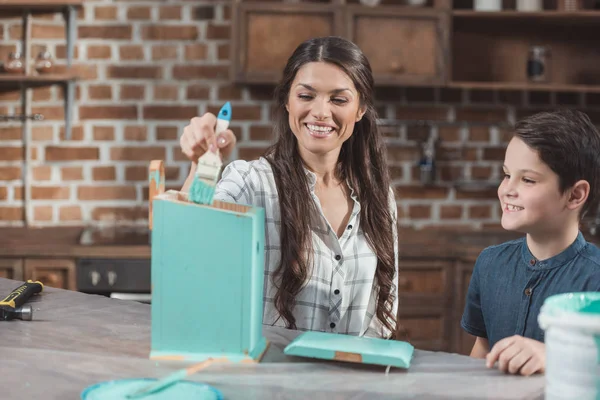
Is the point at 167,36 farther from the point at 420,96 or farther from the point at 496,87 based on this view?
the point at 496,87

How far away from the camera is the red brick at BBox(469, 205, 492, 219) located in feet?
12.0

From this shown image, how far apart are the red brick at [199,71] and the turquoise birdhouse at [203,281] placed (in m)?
2.37

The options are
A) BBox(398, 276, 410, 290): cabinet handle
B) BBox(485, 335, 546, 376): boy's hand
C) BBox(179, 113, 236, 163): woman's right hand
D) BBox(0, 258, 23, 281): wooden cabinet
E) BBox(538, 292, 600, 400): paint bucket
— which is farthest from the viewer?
BBox(398, 276, 410, 290): cabinet handle

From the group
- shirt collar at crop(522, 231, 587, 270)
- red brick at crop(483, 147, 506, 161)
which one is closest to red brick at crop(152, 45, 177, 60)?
red brick at crop(483, 147, 506, 161)

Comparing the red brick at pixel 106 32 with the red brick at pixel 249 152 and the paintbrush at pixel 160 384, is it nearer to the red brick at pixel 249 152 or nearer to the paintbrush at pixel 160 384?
the red brick at pixel 249 152

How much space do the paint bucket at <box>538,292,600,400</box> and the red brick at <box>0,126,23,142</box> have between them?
2958 millimetres

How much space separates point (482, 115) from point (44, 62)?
195 cm

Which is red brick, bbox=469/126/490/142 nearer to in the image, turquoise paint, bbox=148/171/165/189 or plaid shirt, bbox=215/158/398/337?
plaid shirt, bbox=215/158/398/337

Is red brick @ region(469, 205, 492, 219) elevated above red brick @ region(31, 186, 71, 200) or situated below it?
below

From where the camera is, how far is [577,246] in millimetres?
1577

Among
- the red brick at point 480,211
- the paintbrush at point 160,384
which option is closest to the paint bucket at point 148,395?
the paintbrush at point 160,384

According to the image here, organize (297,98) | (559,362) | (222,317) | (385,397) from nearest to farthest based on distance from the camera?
(559,362) → (385,397) → (222,317) → (297,98)

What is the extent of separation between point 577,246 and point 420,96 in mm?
2119

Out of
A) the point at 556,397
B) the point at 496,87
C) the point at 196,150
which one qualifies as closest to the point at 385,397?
the point at 556,397
